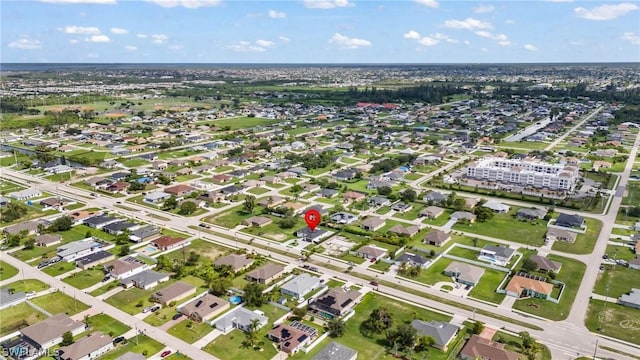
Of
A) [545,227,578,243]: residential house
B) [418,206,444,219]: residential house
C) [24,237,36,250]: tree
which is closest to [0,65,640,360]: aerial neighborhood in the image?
[418,206,444,219]: residential house

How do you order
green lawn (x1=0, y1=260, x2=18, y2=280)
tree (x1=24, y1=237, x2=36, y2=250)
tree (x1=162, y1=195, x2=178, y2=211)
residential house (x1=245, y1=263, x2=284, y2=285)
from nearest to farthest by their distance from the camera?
residential house (x1=245, y1=263, x2=284, y2=285) < green lawn (x1=0, y1=260, x2=18, y2=280) < tree (x1=24, y1=237, x2=36, y2=250) < tree (x1=162, y1=195, x2=178, y2=211)

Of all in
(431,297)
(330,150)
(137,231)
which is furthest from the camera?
(330,150)

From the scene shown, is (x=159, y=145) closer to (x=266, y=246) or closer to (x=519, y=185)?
(x=266, y=246)

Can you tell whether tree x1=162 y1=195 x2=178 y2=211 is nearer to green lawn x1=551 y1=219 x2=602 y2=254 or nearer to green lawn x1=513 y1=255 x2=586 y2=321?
green lawn x1=513 y1=255 x2=586 y2=321

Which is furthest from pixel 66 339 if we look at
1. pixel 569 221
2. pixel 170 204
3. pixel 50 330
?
pixel 569 221

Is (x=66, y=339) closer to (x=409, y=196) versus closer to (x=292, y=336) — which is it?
(x=292, y=336)

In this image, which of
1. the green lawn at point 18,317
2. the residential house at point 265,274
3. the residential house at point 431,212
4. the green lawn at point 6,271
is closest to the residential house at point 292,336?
the residential house at point 265,274

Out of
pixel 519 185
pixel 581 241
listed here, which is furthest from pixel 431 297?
pixel 519 185
